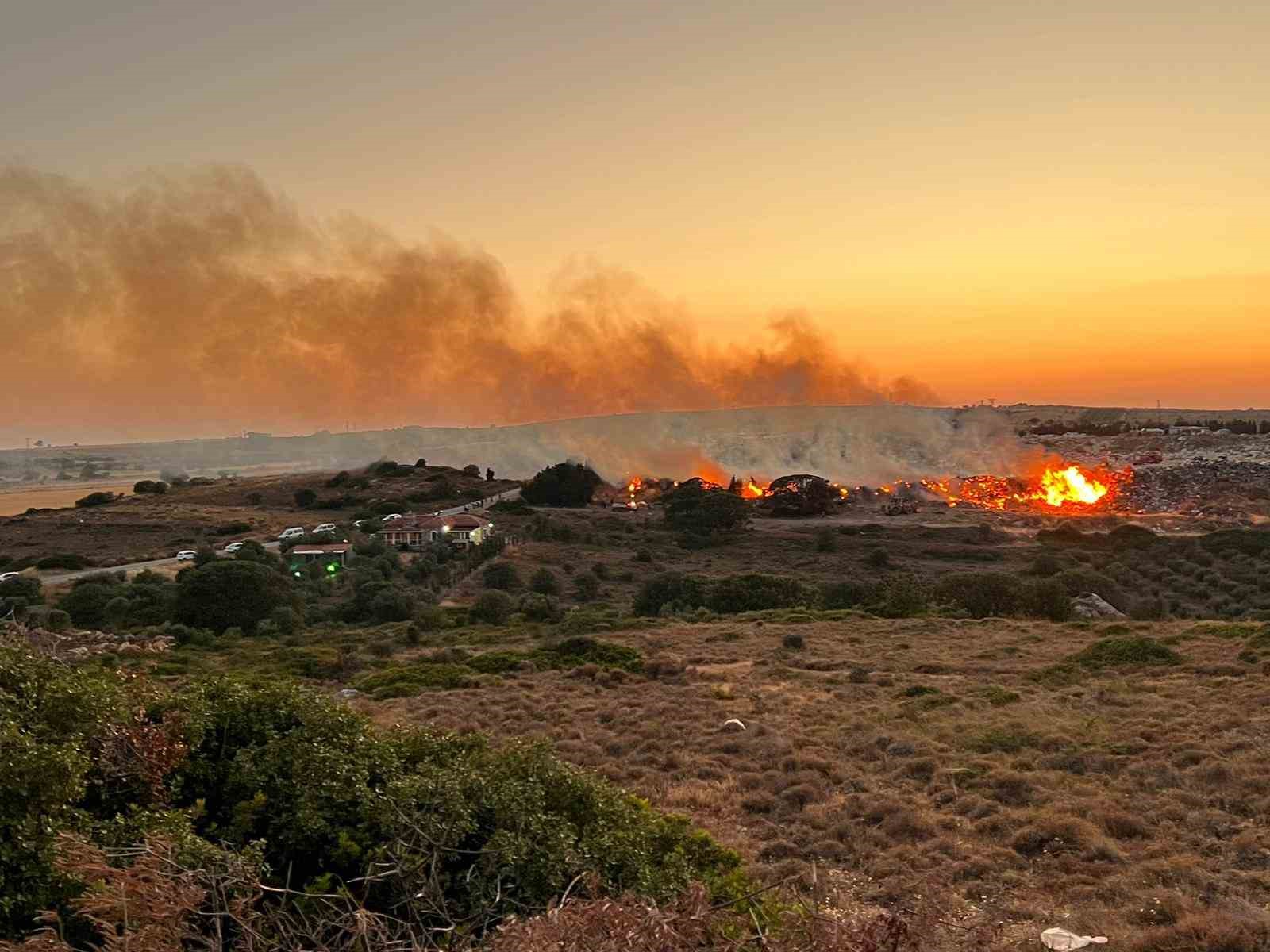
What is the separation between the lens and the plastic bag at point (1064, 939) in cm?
787

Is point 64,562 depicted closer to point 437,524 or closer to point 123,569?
point 123,569

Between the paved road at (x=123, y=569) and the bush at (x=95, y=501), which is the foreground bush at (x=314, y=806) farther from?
the bush at (x=95, y=501)

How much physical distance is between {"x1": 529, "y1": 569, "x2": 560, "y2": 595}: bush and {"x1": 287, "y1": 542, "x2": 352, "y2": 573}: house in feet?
37.9

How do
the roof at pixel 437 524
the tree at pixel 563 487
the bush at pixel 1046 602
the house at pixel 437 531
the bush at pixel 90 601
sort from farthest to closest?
the tree at pixel 563 487 < the roof at pixel 437 524 < the house at pixel 437 531 < the bush at pixel 90 601 < the bush at pixel 1046 602

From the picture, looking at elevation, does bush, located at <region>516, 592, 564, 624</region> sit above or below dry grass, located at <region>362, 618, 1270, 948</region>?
below

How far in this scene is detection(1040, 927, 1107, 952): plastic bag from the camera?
787cm

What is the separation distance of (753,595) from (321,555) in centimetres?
2633

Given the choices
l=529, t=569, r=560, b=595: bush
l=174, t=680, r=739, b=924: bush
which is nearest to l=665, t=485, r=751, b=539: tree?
l=529, t=569, r=560, b=595: bush

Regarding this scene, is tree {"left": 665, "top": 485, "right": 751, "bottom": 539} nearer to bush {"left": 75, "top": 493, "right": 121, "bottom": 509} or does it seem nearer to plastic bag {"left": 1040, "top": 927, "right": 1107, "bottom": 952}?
plastic bag {"left": 1040, "top": 927, "right": 1107, "bottom": 952}

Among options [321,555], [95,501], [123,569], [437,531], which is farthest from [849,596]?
[95,501]

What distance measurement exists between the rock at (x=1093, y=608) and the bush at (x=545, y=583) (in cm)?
2227

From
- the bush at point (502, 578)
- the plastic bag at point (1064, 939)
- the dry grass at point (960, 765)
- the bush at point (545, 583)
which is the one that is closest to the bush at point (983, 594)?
the dry grass at point (960, 765)

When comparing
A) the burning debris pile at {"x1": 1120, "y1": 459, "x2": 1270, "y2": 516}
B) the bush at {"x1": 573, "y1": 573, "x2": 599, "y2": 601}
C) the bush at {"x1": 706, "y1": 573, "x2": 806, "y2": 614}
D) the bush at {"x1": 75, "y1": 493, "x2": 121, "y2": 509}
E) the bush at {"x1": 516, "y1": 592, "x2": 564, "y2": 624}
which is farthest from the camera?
the bush at {"x1": 75, "y1": 493, "x2": 121, "y2": 509}

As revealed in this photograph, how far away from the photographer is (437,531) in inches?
2218
